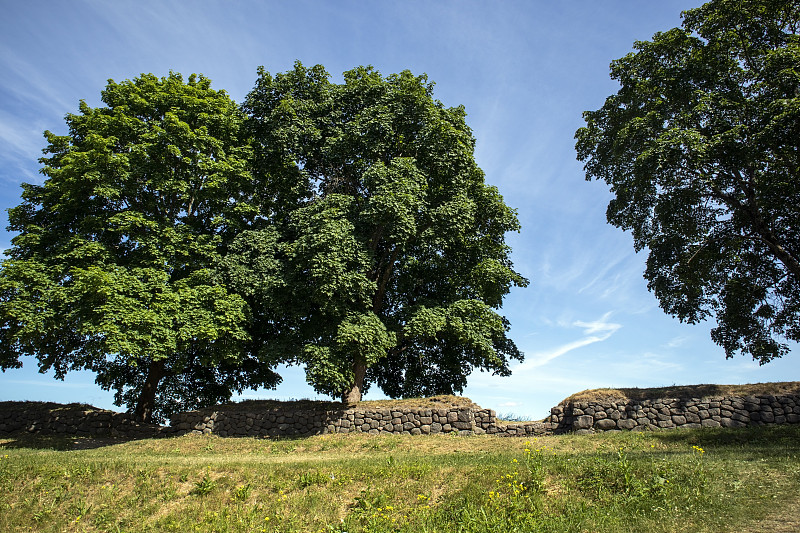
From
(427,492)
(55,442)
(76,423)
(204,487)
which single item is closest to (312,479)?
(204,487)

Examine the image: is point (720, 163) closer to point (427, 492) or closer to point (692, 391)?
point (692, 391)

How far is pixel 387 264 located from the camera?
23.3 metres

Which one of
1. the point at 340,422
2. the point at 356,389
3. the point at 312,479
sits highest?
the point at 356,389

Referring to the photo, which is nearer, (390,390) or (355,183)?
(355,183)

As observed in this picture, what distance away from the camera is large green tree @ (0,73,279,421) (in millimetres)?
18750

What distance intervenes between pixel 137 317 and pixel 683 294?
23539mm

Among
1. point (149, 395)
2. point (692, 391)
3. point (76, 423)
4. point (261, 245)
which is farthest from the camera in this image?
point (149, 395)

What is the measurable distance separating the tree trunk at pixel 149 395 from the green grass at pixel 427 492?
344 inches

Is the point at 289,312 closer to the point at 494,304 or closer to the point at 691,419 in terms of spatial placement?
the point at 494,304

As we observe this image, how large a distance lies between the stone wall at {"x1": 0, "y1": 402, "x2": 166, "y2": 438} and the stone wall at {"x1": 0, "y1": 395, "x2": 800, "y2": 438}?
40 millimetres

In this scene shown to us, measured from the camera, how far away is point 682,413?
1808 cm

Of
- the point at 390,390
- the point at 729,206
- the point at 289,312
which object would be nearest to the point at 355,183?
the point at 289,312

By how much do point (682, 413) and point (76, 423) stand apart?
88.7 feet

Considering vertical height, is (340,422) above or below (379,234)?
below
